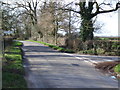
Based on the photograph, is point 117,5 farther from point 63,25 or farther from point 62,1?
point 63,25

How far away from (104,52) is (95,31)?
643 centimetres

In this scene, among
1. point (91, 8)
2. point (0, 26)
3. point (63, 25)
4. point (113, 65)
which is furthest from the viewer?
point (63, 25)

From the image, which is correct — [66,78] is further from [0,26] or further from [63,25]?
[63,25]

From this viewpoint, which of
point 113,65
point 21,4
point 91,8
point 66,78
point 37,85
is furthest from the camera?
point 21,4

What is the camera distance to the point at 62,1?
88.0 feet

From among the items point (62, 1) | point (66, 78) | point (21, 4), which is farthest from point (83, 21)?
point (21, 4)

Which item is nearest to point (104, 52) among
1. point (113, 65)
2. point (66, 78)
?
point (113, 65)

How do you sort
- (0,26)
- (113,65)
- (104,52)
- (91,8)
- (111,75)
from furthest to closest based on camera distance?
(91,8) < (0,26) < (104,52) < (113,65) < (111,75)

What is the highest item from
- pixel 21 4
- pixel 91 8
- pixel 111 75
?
pixel 21 4

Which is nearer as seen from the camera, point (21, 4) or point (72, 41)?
point (72, 41)

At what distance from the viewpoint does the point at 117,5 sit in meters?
24.4

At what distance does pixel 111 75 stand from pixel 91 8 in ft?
53.8

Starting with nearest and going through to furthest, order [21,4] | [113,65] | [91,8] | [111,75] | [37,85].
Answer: [37,85] < [111,75] < [113,65] < [91,8] < [21,4]

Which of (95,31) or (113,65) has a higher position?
(95,31)
